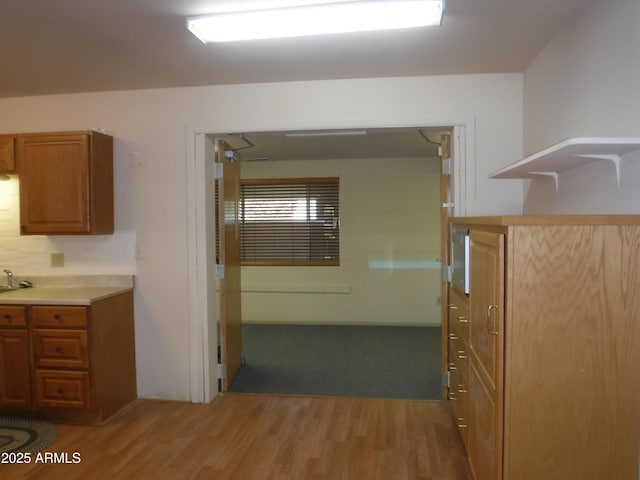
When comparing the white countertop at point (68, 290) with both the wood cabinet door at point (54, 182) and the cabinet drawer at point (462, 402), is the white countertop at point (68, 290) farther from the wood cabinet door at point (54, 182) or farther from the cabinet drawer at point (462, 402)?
the cabinet drawer at point (462, 402)

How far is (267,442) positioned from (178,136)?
2.28 m

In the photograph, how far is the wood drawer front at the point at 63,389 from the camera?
2900 millimetres

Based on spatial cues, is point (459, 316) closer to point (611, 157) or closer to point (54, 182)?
point (611, 157)

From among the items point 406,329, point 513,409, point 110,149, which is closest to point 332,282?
point 406,329

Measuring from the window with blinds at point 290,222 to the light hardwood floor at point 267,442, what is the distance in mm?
2995

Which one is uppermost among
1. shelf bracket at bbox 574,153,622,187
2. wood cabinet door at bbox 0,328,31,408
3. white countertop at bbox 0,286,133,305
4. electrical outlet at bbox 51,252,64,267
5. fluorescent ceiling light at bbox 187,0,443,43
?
fluorescent ceiling light at bbox 187,0,443,43

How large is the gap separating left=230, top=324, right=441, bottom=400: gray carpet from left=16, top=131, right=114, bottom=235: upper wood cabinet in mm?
1848

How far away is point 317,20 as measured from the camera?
213cm

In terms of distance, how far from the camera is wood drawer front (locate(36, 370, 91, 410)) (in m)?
2.90

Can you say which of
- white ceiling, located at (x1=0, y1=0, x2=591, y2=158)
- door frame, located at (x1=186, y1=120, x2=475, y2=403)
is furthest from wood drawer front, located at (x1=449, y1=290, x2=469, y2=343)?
white ceiling, located at (x1=0, y1=0, x2=591, y2=158)

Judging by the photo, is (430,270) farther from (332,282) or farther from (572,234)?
(572,234)

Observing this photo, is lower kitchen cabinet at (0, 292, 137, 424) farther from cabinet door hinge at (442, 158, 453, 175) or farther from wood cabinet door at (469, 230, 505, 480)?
cabinet door hinge at (442, 158, 453, 175)

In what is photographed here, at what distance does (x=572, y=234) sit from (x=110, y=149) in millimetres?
3150

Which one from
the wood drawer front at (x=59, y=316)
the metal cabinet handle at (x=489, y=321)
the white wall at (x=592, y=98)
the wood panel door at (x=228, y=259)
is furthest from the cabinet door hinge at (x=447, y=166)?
the wood drawer front at (x=59, y=316)
